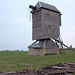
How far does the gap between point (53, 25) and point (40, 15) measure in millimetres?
3693

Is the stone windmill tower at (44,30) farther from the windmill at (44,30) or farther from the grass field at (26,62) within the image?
the grass field at (26,62)

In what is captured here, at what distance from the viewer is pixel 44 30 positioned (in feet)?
93.9

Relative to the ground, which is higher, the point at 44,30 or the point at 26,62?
the point at 44,30

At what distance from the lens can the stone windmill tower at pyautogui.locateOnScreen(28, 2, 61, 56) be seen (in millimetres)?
28766

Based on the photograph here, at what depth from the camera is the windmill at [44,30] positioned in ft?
94.4

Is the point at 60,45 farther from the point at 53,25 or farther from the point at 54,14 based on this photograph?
the point at 54,14

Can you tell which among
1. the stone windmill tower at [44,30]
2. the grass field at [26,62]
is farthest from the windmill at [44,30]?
the grass field at [26,62]

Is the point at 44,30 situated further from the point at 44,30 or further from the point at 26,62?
the point at 26,62

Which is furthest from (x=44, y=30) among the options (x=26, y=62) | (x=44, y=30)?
(x=26, y=62)

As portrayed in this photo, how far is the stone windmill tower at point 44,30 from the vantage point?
28.8 meters

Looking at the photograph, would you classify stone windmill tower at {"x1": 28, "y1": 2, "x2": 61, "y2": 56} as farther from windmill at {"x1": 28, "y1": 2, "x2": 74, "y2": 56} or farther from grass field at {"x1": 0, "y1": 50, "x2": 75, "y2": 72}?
grass field at {"x1": 0, "y1": 50, "x2": 75, "y2": 72}

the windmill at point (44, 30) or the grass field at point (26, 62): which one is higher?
the windmill at point (44, 30)

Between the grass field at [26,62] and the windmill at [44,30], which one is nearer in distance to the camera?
the grass field at [26,62]

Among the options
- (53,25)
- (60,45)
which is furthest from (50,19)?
(60,45)
